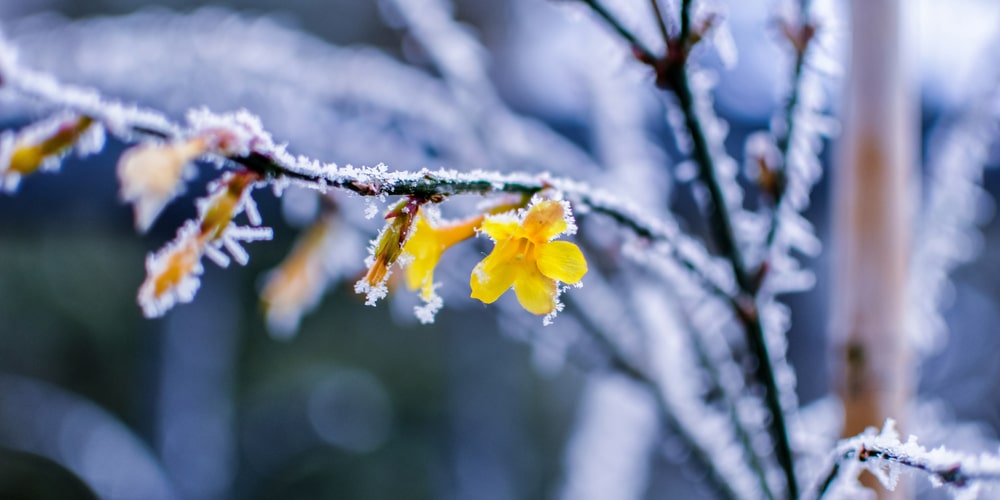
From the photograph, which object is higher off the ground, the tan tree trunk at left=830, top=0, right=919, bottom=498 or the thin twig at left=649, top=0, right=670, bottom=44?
the tan tree trunk at left=830, top=0, right=919, bottom=498

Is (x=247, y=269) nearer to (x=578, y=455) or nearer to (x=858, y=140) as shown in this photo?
(x=578, y=455)

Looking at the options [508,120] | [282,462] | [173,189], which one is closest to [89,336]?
[282,462]

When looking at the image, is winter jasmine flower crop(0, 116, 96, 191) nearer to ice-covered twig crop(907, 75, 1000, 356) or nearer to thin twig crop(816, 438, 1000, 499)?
thin twig crop(816, 438, 1000, 499)

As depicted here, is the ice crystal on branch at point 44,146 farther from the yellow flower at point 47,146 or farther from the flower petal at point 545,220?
the flower petal at point 545,220

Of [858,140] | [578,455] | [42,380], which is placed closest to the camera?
[858,140]

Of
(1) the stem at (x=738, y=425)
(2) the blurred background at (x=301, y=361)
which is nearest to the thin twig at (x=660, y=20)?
(1) the stem at (x=738, y=425)

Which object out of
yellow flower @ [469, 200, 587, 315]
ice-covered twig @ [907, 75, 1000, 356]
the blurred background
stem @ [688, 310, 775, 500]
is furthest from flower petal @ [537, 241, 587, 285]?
the blurred background

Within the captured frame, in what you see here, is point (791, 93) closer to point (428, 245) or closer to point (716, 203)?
point (716, 203)

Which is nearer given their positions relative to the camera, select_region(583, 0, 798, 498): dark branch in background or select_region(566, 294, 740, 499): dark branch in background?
select_region(583, 0, 798, 498): dark branch in background

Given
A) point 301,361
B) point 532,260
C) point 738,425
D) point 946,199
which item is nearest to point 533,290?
point 532,260
